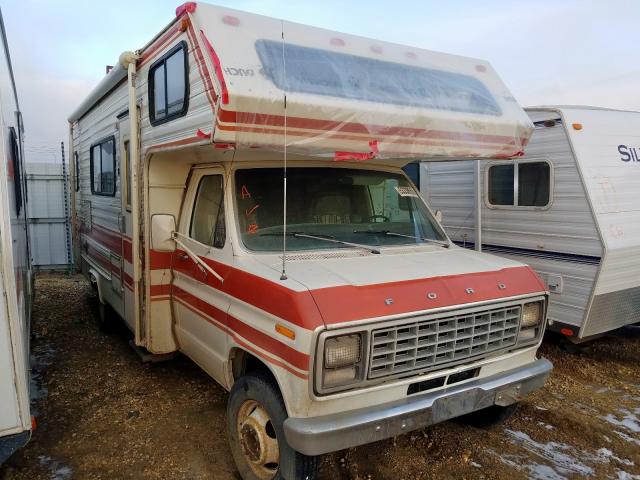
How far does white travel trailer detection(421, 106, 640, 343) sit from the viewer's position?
5.20 meters

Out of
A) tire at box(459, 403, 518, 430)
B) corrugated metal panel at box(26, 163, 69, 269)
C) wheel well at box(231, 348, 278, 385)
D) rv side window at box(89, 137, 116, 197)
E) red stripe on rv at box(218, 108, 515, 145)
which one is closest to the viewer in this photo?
red stripe on rv at box(218, 108, 515, 145)

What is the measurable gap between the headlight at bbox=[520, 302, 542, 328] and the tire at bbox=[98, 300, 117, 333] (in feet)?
16.0

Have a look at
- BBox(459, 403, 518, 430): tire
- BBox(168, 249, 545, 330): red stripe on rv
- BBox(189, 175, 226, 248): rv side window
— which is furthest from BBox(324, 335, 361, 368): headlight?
BBox(459, 403, 518, 430): tire

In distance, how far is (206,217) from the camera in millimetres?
4039

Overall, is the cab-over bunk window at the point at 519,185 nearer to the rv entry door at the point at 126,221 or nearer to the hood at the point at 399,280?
the hood at the point at 399,280

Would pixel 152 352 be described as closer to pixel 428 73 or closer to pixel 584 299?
pixel 428 73

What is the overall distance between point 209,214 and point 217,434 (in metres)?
1.71

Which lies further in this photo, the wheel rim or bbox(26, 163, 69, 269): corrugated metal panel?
bbox(26, 163, 69, 269): corrugated metal panel

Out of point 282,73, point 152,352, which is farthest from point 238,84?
point 152,352

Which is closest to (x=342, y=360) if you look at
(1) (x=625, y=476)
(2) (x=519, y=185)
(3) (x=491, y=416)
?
(3) (x=491, y=416)

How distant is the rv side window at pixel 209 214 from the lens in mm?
3797

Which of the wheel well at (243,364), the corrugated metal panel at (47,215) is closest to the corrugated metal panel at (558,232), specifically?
the wheel well at (243,364)

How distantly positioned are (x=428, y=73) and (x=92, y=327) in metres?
5.50

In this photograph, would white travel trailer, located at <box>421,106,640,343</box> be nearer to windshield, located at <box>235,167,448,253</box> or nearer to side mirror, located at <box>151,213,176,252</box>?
windshield, located at <box>235,167,448,253</box>
